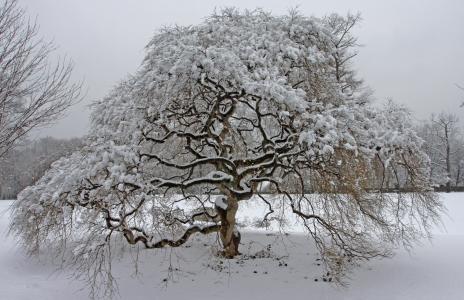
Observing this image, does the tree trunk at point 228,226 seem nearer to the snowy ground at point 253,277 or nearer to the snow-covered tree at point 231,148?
the snow-covered tree at point 231,148

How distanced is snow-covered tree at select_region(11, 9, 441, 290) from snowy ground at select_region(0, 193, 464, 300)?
65 centimetres

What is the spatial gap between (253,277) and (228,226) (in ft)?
3.89

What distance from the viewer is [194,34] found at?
26.0 ft

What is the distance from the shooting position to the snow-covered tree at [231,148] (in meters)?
6.72

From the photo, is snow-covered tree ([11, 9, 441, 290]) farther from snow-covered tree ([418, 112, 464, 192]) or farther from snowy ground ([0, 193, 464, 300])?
snow-covered tree ([418, 112, 464, 192])

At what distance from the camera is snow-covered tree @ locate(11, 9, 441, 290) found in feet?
22.1

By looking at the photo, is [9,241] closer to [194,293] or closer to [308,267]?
[194,293]

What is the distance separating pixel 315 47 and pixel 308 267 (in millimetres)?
4454

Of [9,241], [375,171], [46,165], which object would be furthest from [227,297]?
[9,241]

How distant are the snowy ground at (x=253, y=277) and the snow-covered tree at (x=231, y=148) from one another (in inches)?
25.6

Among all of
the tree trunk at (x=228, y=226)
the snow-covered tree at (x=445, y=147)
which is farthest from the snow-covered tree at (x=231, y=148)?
the snow-covered tree at (x=445, y=147)

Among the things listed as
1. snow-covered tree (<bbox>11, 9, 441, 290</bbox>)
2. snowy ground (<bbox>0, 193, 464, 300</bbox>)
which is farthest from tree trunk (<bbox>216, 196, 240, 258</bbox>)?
snowy ground (<bbox>0, 193, 464, 300</bbox>)

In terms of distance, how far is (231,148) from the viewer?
9359 millimetres

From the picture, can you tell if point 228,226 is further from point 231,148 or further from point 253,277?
point 231,148
